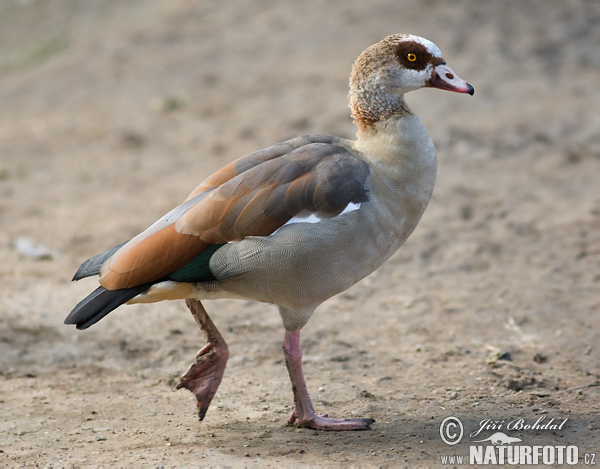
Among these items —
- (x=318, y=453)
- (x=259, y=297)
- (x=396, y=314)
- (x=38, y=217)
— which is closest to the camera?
(x=318, y=453)

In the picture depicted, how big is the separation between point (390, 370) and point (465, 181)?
3324 mm

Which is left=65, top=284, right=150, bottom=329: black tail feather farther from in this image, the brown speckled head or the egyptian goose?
the brown speckled head

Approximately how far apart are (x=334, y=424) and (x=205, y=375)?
2.43 feet

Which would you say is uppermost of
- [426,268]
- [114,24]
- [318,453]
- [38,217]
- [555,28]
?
[114,24]

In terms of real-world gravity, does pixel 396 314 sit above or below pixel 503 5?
below

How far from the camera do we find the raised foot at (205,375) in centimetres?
430

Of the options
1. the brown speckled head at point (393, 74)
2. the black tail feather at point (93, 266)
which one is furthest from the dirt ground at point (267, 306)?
the brown speckled head at point (393, 74)

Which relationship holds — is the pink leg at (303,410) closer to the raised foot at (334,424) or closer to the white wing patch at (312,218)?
the raised foot at (334,424)

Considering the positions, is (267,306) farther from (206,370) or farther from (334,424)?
(334,424)

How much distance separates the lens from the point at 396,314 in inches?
232

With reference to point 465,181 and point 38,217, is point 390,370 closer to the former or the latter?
point 465,181

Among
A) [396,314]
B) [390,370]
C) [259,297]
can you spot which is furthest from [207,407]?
[396,314]
